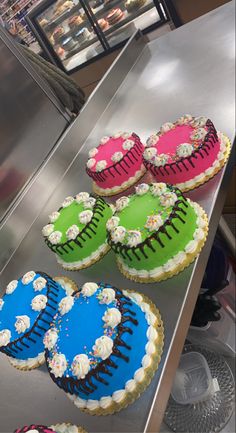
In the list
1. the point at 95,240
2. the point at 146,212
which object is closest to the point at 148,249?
the point at 146,212

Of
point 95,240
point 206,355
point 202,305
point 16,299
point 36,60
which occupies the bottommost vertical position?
point 206,355

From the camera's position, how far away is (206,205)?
5.60ft

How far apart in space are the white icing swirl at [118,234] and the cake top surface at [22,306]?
0.34 metres

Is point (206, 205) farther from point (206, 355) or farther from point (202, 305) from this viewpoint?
point (206, 355)

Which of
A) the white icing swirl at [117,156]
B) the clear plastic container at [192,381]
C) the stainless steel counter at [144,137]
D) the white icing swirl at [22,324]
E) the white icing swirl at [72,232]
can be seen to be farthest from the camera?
the clear plastic container at [192,381]

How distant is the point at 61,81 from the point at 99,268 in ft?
5.44

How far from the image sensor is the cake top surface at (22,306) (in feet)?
4.83

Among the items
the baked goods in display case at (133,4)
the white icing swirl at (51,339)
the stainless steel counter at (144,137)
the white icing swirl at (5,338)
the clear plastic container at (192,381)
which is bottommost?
the clear plastic container at (192,381)

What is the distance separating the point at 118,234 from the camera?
60.2 inches

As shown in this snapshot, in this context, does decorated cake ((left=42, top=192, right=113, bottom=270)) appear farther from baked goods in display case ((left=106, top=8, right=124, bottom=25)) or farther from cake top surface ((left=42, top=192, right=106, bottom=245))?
baked goods in display case ((left=106, top=8, right=124, bottom=25))

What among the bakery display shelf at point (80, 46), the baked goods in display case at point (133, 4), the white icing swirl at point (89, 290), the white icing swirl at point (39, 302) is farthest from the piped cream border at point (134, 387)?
the bakery display shelf at point (80, 46)

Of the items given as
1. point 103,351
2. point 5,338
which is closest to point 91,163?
point 5,338

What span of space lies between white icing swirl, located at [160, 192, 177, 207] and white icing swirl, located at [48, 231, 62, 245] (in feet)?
1.69

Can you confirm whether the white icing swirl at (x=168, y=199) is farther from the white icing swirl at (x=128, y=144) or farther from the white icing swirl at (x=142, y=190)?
the white icing swirl at (x=128, y=144)
